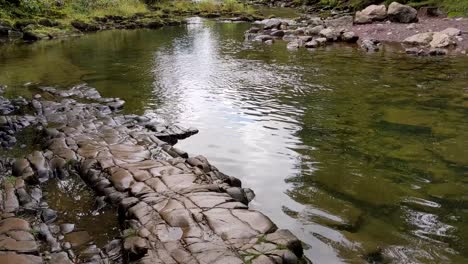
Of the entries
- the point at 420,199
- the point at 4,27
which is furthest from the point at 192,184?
the point at 4,27

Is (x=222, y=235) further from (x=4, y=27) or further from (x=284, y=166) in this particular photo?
(x=4, y=27)

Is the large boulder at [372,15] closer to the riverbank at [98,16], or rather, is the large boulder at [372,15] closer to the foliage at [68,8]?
the riverbank at [98,16]

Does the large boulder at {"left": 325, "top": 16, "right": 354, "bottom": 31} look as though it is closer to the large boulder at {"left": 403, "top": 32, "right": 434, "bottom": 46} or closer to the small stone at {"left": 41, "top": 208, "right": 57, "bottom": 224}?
the large boulder at {"left": 403, "top": 32, "right": 434, "bottom": 46}

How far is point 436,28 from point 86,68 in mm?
17570

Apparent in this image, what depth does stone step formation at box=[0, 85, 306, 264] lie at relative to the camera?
5.38 meters

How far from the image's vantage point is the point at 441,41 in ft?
68.2

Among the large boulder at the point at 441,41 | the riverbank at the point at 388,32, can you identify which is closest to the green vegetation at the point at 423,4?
the riverbank at the point at 388,32

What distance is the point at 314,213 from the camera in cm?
693

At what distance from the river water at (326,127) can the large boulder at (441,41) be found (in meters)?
2.14

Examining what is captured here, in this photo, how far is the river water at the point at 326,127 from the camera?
21.3 feet

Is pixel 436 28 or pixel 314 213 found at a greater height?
pixel 436 28

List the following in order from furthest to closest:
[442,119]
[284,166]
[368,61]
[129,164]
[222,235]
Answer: [368,61] → [442,119] → [284,166] → [129,164] → [222,235]

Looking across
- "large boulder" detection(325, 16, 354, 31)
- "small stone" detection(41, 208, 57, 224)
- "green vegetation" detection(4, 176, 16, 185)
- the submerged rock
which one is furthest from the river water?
"large boulder" detection(325, 16, 354, 31)

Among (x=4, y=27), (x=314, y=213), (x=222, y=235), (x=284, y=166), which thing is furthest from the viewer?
(x=4, y=27)
